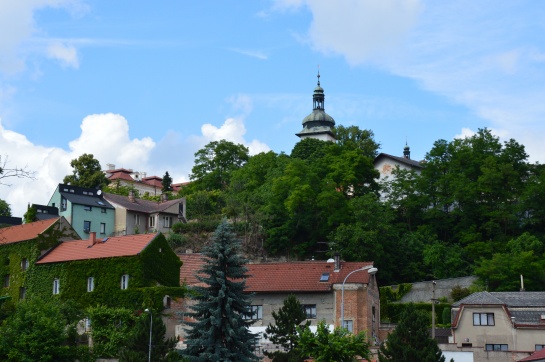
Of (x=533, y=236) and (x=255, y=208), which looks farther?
(x=255, y=208)

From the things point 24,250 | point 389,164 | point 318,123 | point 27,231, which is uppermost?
point 318,123

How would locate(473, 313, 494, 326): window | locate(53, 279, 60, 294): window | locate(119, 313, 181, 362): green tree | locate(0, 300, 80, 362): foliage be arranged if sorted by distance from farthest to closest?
1. locate(53, 279, 60, 294): window
2. locate(473, 313, 494, 326): window
3. locate(0, 300, 80, 362): foliage
4. locate(119, 313, 181, 362): green tree

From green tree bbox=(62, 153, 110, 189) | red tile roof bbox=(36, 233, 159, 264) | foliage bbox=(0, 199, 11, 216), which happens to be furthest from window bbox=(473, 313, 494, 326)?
foliage bbox=(0, 199, 11, 216)

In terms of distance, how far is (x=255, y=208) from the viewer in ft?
288

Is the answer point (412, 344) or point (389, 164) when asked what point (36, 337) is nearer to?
point (412, 344)

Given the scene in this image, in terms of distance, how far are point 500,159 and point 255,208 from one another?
1032 inches

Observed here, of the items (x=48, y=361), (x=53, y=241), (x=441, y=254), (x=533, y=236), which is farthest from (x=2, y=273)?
(x=533, y=236)

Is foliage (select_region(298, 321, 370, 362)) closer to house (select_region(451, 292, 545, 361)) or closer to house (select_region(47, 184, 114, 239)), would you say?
house (select_region(451, 292, 545, 361))

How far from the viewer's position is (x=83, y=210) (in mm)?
85312

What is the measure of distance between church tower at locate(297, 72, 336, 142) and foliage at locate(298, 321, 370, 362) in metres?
77.5

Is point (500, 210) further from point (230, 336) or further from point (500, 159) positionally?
point (230, 336)

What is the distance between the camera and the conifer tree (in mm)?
41844

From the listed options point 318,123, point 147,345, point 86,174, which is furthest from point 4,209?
point 147,345

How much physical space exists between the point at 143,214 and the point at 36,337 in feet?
128
